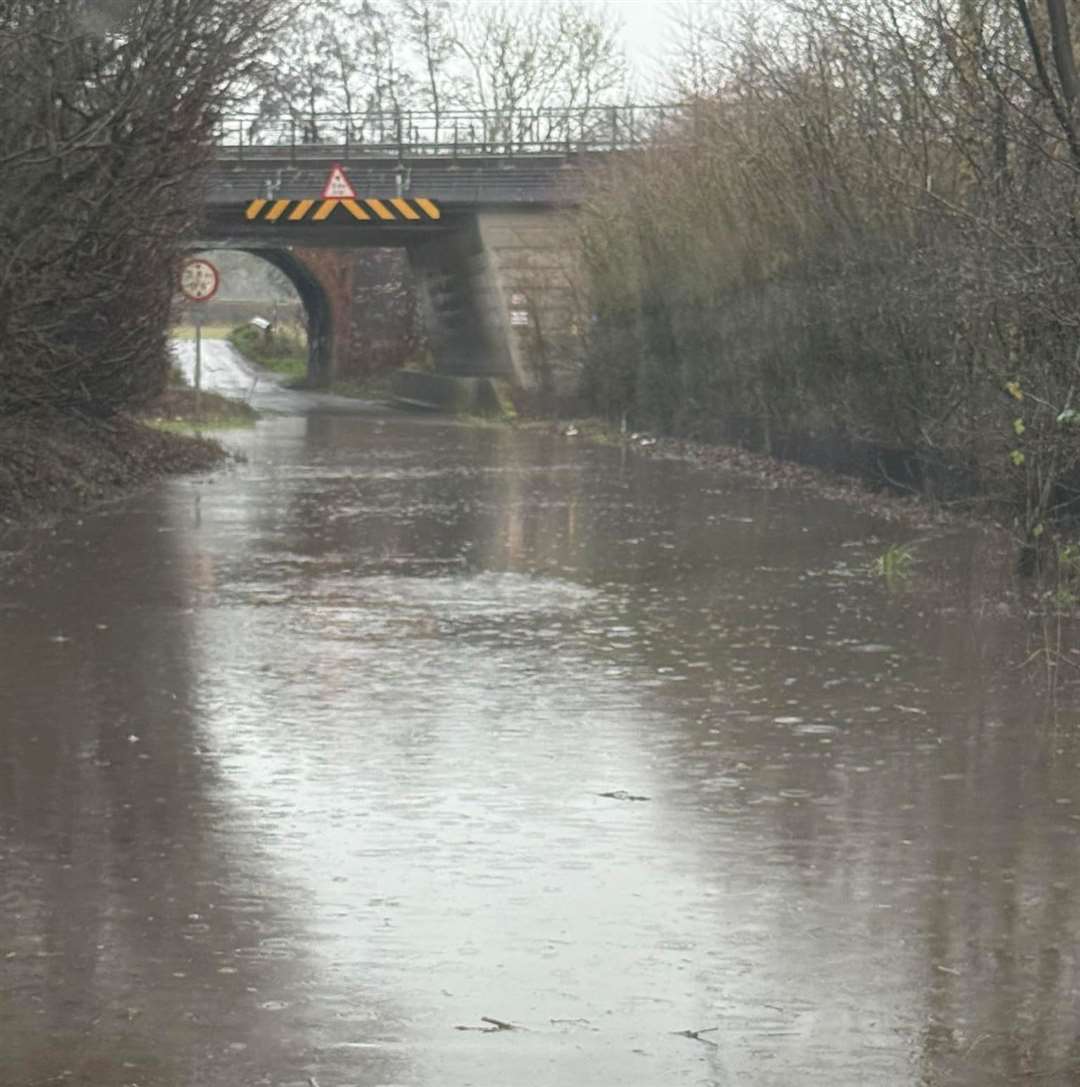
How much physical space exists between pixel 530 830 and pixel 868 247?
53.4ft

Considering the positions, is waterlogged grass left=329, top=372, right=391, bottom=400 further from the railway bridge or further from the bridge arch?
the railway bridge

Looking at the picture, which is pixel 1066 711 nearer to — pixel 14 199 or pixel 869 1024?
pixel 869 1024

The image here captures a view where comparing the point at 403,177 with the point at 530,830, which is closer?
the point at 530,830

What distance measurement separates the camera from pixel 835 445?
26750 millimetres

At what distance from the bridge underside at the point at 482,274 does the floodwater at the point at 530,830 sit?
29.0 m

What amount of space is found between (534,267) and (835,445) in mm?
21179

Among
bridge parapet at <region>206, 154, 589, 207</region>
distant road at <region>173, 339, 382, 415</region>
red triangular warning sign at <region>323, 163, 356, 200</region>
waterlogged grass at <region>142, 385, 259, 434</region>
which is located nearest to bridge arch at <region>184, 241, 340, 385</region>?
distant road at <region>173, 339, 382, 415</region>

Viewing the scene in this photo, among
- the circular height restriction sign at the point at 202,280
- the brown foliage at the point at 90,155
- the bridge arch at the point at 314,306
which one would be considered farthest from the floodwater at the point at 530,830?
the bridge arch at the point at 314,306

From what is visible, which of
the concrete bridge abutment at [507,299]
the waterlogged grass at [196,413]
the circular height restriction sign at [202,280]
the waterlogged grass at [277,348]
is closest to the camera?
the circular height restriction sign at [202,280]

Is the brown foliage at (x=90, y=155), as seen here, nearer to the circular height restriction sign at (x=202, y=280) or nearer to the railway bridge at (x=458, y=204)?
the circular height restriction sign at (x=202, y=280)

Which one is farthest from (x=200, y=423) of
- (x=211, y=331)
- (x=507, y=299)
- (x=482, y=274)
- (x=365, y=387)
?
(x=211, y=331)

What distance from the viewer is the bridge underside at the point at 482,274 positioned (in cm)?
4659

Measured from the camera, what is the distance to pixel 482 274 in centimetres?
5022

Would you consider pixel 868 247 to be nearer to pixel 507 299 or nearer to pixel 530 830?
pixel 530 830
